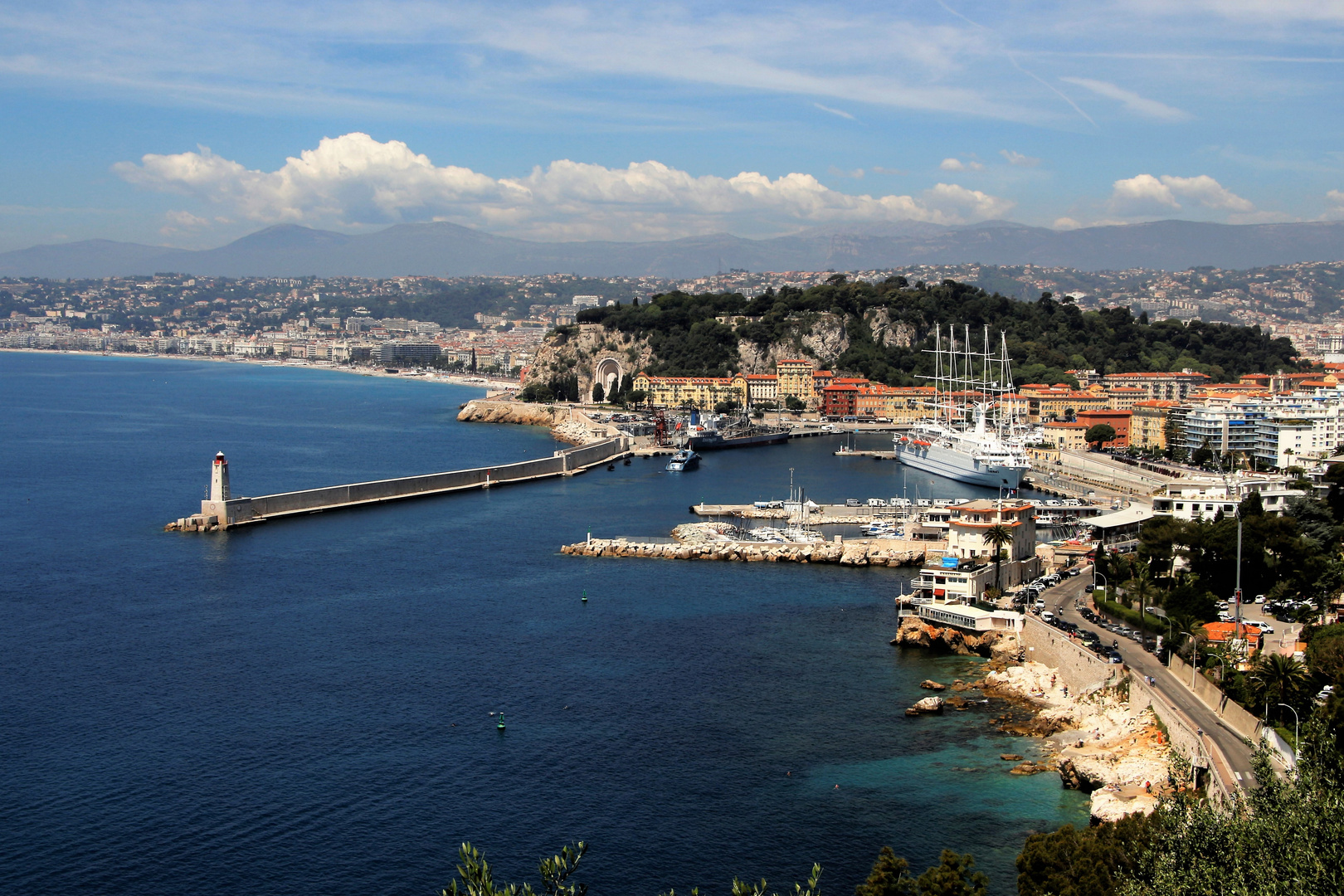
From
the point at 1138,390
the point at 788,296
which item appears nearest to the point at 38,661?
the point at 1138,390

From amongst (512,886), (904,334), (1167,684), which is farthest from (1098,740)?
(904,334)

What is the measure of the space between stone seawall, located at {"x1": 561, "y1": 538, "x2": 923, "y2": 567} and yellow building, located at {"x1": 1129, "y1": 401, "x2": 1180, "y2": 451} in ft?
73.7

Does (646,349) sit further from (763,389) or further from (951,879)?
(951,879)

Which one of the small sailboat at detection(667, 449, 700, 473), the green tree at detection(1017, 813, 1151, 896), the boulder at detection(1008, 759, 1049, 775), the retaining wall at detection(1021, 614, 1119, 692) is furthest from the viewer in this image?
the small sailboat at detection(667, 449, 700, 473)

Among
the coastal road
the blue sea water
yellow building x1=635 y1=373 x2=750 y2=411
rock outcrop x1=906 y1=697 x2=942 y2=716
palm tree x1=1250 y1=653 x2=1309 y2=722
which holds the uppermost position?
yellow building x1=635 y1=373 x2=750 y2=411

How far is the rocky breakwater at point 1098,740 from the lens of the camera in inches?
462

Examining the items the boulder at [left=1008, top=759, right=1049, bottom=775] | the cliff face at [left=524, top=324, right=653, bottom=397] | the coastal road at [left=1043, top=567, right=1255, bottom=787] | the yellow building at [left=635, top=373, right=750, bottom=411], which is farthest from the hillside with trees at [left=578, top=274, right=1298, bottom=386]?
the boulder at [left=1008, top=759, right=1049, bottom=775]

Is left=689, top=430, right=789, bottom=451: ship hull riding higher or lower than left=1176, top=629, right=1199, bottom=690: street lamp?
lower

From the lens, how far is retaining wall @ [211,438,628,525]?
2798cm

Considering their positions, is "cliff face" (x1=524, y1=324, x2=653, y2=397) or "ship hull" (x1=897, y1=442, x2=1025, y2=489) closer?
"ship hull" (x1=897, y1=442, x2=1025, y2=489)

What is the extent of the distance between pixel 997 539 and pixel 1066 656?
505 centimetres

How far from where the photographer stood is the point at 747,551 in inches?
971

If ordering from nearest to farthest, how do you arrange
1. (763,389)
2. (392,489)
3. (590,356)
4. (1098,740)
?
(1098,740) → (392,489) → (763,389) → (590,356)

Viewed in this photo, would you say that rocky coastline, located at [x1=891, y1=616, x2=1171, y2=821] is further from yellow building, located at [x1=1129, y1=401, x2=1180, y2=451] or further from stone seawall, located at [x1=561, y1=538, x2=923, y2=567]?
yellow building, located at [x1=1129, y1=401, x2=1180, y2=451]
